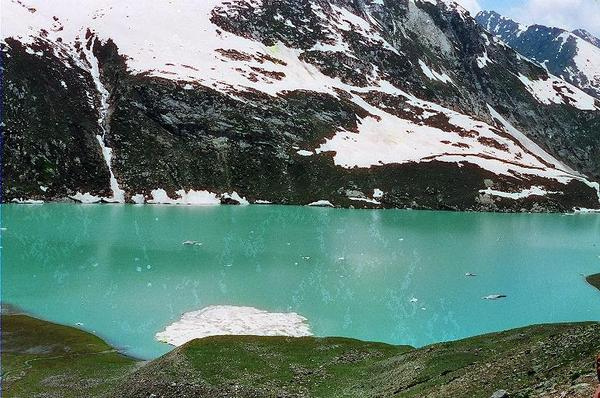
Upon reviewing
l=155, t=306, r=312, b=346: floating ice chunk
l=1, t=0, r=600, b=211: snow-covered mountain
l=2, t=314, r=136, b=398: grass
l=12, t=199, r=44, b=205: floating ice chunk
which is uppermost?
l=1, t=0, r=600, b=211: snow-covered mountain

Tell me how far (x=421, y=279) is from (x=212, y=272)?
2302 cm

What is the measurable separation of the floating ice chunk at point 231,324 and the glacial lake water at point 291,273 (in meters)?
1.23

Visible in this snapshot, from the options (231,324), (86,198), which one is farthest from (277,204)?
(231,324)

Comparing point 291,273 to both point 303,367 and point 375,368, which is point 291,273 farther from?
point 375,368

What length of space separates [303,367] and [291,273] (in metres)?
29.0

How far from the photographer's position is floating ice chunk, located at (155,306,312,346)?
38812 millimetres

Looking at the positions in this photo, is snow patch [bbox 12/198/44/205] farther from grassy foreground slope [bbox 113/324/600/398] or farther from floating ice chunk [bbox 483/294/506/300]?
floating ice chunk [bbox 483/294/506/300]

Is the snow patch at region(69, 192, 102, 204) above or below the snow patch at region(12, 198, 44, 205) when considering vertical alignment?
above

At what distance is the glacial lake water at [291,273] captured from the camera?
144 ft

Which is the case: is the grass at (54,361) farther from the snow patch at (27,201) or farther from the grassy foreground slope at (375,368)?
the snow patch at (27,201)

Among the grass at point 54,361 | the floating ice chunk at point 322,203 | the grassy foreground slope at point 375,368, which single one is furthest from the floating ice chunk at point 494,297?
the floating ice chunk at point 322,203

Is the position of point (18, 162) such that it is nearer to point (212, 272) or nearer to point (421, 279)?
point (212, 272)

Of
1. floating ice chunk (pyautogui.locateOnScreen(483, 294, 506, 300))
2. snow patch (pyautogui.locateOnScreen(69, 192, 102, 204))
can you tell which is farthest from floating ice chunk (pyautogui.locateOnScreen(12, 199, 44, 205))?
floating ice chunk (pyautogui.locateOnScreen(483, 294, 506, 300))

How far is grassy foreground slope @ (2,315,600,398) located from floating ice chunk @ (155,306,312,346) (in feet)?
12.7
